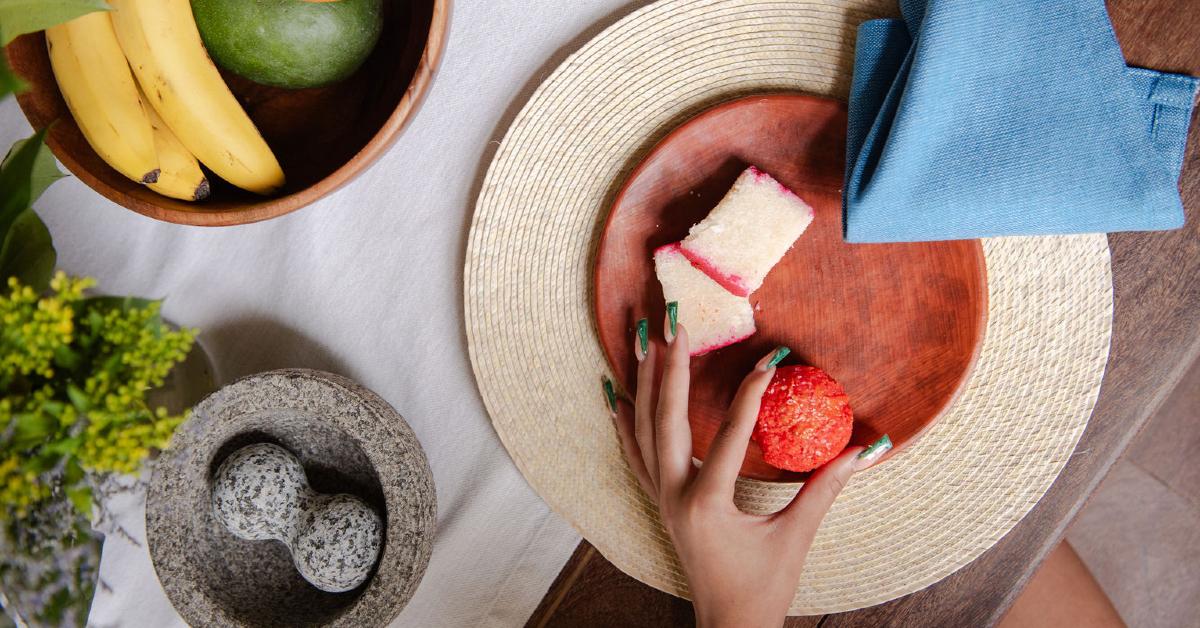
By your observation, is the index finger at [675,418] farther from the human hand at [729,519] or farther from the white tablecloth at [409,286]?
the white tablecloth at [409,286]

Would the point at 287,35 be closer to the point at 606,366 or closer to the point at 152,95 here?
the point at 152,95

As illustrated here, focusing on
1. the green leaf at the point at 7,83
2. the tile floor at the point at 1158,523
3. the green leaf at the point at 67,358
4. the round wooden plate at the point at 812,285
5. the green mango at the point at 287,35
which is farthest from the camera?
the tile floor at the point at 1158,523

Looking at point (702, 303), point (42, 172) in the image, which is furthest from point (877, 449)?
point (42, 172)

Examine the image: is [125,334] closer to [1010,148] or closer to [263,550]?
[263,550]

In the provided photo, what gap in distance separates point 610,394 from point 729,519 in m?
0.17

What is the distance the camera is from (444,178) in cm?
76

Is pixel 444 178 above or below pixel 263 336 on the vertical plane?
above

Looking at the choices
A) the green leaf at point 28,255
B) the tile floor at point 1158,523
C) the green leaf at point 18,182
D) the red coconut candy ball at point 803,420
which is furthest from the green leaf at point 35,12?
the tile floor at point 1158,523

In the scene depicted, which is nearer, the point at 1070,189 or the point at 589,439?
the point at 1070,189

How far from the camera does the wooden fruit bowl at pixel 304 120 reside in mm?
596

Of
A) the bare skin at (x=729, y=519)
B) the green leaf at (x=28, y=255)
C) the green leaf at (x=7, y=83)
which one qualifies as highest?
the green leaf at (x=7, y=83)

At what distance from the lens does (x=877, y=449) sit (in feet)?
2.30

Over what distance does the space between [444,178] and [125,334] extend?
356 mm

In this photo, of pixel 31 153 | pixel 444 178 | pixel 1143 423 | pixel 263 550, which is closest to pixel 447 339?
pixel 444 178
